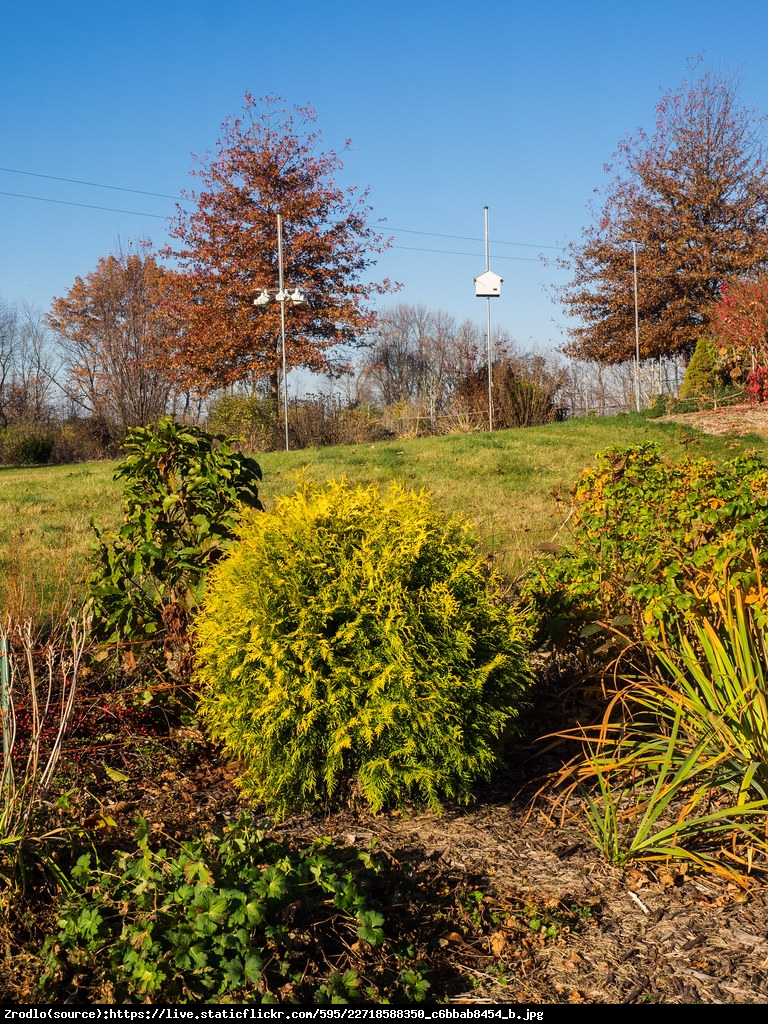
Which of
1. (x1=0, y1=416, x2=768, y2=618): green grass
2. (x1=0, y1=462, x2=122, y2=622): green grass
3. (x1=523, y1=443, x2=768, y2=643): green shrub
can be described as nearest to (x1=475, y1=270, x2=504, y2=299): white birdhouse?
(x1=0, y1=416, x2=768, y2=618): green grass

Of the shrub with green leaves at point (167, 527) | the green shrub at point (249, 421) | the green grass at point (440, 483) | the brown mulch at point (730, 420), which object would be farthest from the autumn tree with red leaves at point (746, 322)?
the shrub with green leaves at point (167, 527)

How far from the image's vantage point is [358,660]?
9.85 feet

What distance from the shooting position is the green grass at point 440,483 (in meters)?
6.29

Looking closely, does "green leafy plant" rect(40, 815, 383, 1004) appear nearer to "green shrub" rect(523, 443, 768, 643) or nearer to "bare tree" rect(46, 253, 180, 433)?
"green shrub" rect(523, 443, 768, 643)

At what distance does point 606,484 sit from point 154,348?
23.2 metres

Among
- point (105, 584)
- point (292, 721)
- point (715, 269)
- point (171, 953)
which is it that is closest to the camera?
point (171, 953)

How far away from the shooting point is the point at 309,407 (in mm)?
18359

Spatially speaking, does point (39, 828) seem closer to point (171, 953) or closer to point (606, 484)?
point (171, 953)

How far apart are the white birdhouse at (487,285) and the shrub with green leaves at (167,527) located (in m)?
14.6

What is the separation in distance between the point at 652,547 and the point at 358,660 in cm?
162

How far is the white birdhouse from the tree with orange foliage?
9.13m

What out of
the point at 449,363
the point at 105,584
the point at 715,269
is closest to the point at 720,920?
the point at 105,584

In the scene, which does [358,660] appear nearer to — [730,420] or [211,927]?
[211,927]

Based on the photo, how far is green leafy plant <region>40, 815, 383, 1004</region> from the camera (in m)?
2.04
